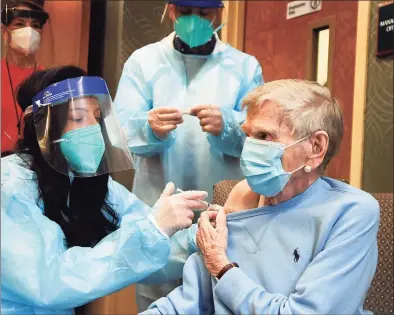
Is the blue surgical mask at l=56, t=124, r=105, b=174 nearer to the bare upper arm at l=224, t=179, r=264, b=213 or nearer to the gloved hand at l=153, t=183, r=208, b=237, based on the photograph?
the gloved hand at l=153, t=183, r=208, b=237

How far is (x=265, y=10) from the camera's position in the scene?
3.43 m

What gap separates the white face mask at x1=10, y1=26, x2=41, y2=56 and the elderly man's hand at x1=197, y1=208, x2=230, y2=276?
561mm

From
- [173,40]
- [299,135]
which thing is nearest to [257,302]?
[299,135]

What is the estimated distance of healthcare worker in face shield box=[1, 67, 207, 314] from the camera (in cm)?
115

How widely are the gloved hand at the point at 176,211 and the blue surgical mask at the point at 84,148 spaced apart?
0.22 metres

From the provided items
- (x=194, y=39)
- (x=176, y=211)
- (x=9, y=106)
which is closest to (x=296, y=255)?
(x=176, y=211)

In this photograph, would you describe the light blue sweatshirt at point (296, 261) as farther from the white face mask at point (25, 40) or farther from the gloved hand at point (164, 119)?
the white face mask at point (25, 40)

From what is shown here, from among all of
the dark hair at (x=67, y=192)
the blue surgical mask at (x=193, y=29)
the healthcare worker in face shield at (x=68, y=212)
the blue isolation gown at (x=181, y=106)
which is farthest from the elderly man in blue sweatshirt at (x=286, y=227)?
the blue surgical mask at (x=193, y=29)

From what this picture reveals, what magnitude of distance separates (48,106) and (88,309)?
1.53ft

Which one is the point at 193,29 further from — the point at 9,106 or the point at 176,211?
the point at 9,106

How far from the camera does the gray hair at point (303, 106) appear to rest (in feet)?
4.62

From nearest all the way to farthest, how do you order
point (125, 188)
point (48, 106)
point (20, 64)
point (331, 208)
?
point (48, 106) → point (20, 64) → point (331, 208) → point (125, 188)

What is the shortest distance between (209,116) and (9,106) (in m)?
0.78

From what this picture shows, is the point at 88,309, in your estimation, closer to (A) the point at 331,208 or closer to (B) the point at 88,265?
(B) the point at 88,265
